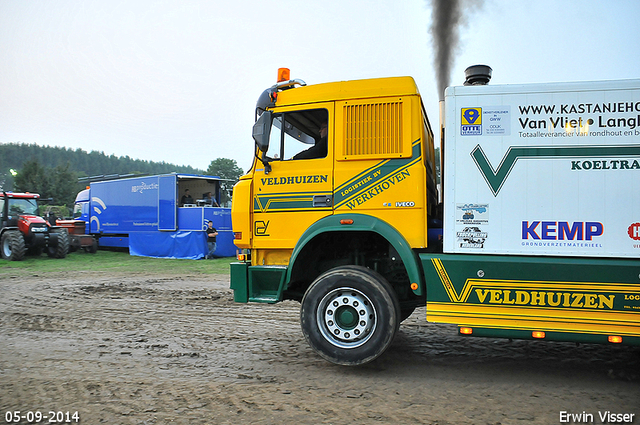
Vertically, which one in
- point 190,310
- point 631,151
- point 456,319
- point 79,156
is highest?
point 79,156

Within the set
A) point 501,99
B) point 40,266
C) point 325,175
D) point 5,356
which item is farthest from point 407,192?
point 40,266

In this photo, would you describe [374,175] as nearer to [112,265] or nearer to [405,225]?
[405,225]

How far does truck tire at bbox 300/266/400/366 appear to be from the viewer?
4559mm

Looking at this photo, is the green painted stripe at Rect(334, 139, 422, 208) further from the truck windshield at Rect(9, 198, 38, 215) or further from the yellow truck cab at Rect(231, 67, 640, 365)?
the truck windshield at Rect(9, 198, 38, 215)

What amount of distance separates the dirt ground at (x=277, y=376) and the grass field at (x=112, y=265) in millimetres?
7691

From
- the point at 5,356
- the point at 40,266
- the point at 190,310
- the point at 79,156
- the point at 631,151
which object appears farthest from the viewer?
the point at 79,156

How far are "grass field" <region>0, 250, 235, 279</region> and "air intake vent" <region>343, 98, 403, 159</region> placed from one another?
33.1ft

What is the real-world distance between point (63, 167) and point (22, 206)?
54704 millimetres

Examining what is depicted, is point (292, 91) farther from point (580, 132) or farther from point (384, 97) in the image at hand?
point (580, 132)

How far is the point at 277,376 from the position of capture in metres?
4.59

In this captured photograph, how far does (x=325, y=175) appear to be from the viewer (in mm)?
5004

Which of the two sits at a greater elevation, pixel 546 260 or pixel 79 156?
pixel 79 156

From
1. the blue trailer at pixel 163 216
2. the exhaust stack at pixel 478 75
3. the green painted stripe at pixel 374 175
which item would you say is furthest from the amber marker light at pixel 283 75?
the blue trailer at pixel 163 216

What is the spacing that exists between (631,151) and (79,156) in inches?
5188
